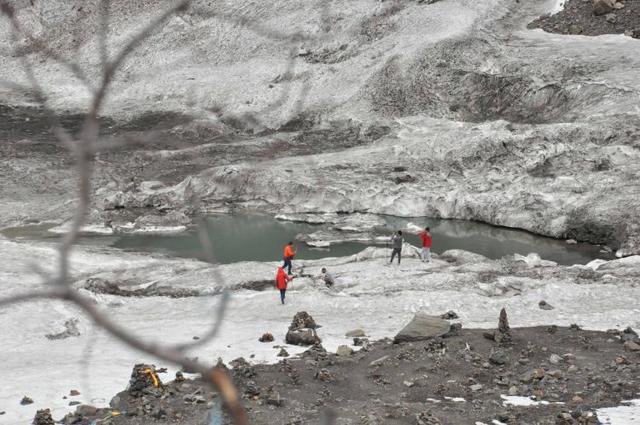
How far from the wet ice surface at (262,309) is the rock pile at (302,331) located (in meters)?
0.30

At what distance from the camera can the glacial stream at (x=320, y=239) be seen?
86.0 feet

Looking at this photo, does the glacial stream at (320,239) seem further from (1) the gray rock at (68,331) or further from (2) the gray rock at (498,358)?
(2) the gray rock at (498,358)

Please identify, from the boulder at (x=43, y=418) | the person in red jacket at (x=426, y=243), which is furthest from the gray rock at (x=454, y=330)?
the boulder at (x=43, y=418)

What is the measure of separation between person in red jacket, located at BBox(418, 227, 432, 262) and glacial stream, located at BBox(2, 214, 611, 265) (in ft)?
12.5

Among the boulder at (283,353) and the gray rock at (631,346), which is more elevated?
the boulder at (283,353)

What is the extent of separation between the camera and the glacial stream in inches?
1032

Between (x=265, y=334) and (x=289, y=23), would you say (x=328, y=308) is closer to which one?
(x=265, y=334)

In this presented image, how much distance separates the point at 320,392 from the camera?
13086 mm

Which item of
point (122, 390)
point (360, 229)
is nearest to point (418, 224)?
point (360, 229)

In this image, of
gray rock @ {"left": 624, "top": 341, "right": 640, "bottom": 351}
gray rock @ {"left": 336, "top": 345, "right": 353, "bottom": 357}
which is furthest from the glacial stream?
gray rock @ {"left": 336, "top": 345, "right": 353, "bottom": 357}

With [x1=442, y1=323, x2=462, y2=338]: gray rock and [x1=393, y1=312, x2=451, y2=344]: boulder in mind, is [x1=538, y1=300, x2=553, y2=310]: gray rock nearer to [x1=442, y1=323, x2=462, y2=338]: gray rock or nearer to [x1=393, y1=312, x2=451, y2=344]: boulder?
[x1=442, y1=323, x2=462, y2=338]: gray rock

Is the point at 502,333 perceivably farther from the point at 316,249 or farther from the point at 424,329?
the point at 316,249

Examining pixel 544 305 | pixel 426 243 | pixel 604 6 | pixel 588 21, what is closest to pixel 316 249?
pixel 426 243

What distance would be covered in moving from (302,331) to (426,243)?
681 cm
